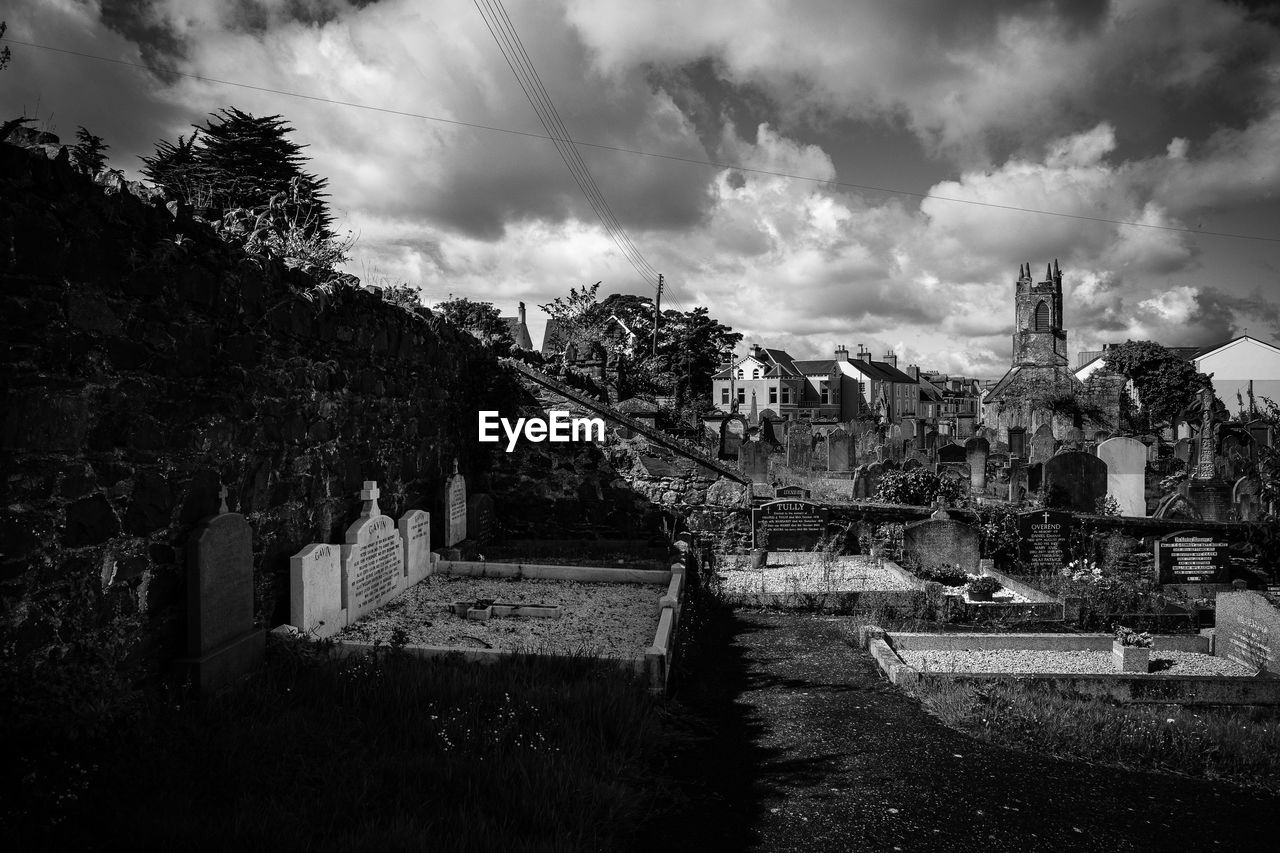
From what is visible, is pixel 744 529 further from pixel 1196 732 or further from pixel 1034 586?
pixel 1196 732

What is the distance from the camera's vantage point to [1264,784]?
4.32 metres

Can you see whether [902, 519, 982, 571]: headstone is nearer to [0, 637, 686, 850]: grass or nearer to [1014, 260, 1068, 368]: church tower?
[0, 637, 686, 850]: grass

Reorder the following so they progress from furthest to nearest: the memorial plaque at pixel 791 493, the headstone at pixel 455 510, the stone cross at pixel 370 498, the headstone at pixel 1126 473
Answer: the headstone at pixel 1126 473
the memorial plaque at pixel 791 493
the headstone at pixel 455 510
the stone cross at pixel 370 498

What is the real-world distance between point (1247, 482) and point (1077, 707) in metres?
9.32

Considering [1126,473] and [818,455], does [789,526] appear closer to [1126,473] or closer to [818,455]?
[1126,473]

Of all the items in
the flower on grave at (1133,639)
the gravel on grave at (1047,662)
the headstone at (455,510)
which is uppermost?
the headstone at (455,510)

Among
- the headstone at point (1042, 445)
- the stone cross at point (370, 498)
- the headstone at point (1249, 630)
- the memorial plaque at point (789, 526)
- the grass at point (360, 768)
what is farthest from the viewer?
the headstone at point (1042, 445)

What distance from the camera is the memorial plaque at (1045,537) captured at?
9891 millimetres

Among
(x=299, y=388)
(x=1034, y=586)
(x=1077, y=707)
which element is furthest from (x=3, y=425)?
(x=1034, y=586)

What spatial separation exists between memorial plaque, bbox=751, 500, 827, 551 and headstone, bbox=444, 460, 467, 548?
3974mm

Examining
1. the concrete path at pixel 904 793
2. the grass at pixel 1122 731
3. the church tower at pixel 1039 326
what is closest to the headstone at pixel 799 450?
the grass at pixel 1122 731

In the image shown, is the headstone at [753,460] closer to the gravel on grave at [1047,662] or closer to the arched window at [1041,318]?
the gravel on grave at [1047,662]

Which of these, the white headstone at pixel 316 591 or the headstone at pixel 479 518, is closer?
the white headstone at pixel 316 591

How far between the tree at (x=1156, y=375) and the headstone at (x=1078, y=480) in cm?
3635
